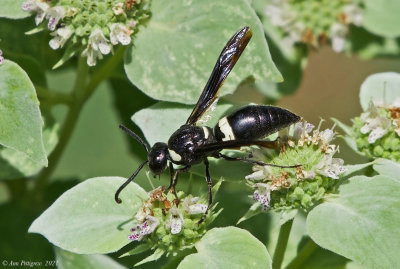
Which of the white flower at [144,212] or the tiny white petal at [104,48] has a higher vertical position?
the tiny white petal at [104,48]

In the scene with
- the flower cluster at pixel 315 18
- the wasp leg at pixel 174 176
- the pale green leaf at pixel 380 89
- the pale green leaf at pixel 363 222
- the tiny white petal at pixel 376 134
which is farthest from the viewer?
the flower cluster at pixel 315 18

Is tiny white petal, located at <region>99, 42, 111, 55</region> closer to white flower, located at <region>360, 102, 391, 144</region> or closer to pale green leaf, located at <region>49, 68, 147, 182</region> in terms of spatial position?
white flower, located at <region>360, 102, 391, 144</region>

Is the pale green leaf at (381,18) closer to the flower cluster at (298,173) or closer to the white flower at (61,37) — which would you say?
the flower cluster at (298,173)

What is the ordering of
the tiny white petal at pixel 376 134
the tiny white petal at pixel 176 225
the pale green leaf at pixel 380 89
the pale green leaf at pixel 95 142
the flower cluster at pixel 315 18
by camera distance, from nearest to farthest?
the tiny white petal at pixel 176 225 → the tiny white petal at pixel 376 134 → the pale green leaf at pixel 380 89 → the flower cluster at pixel 315 18 → the pale green leaf at pixel 95 142

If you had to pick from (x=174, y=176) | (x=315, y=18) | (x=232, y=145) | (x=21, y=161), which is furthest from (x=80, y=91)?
(x=315, y=18)

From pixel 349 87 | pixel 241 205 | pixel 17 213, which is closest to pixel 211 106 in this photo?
pixel 241 205

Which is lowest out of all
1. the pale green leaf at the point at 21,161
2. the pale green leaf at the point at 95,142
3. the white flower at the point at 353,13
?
the pale green leaf at the point at 95,142

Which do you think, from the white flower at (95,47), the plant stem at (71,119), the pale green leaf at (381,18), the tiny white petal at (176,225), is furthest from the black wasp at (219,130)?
the pale green leaf at (381,18)

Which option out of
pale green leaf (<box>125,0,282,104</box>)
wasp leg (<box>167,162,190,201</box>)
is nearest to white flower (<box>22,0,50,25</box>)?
pale green leaf (<box>125,0,282,104</box>)
